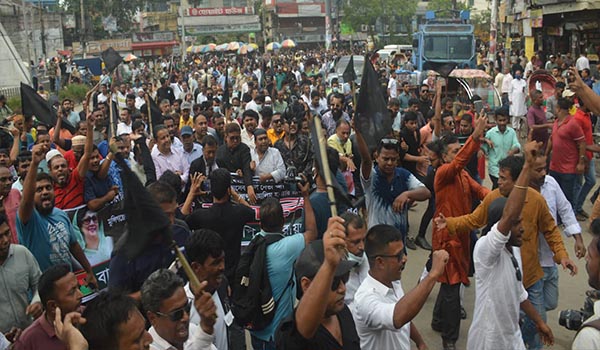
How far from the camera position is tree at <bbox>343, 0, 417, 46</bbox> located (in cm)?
6372

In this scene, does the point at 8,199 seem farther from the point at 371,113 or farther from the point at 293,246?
the point at 371,113

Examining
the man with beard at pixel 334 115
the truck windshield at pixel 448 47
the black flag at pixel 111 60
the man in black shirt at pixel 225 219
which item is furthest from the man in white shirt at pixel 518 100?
the man in black shirt at pixel 225 219

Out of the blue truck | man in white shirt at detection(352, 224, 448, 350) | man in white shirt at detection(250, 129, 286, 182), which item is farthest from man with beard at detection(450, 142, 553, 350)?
the blue truck

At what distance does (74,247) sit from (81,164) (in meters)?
1.11

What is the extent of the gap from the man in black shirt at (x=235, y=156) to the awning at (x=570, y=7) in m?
17.3

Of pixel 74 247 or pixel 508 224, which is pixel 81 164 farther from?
pixel 508 224

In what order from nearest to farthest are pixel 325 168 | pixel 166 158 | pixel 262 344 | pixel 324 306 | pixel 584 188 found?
pixel 324 306, pixel 325 168, pixel 262 344, pixel 166 158, pixel 584 188

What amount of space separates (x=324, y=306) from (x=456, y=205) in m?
3.39

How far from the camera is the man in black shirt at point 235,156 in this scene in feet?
25.1

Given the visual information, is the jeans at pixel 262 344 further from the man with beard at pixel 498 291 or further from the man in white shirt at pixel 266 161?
the man in white shirt at pixel 266 161

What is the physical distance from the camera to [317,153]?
3.60 metres

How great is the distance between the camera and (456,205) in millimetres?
6219

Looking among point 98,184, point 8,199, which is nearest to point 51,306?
point 8,199

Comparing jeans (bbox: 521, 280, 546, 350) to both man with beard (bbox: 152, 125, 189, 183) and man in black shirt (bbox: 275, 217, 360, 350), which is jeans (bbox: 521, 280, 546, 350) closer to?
man in black shirt (bbox: 275, 217, 360, 350)
